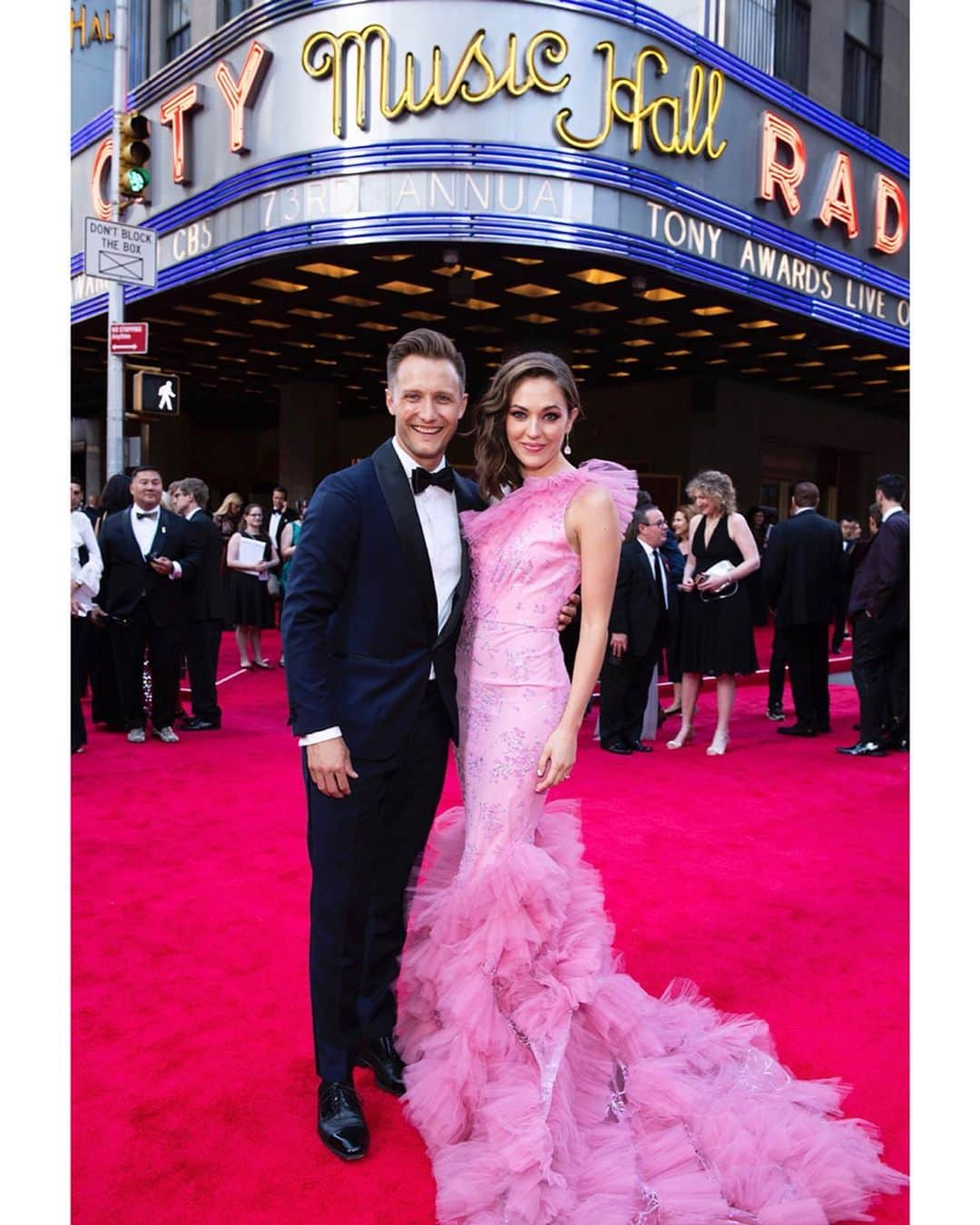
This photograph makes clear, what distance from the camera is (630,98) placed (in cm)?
1115

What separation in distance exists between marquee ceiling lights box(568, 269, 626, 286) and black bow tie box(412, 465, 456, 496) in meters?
10.2

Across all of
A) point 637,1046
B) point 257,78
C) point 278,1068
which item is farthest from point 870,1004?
point 257,78

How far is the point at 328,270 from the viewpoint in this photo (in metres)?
12.5

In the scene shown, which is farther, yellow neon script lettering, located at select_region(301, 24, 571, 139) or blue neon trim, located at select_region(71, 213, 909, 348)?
blue neon trim, located at select_region(71, 213, 909, 348)

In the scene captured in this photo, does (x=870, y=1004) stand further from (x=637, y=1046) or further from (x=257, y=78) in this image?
(x=257, y=78)

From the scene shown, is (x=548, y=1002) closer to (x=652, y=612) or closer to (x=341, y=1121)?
(x=341, y=1121)

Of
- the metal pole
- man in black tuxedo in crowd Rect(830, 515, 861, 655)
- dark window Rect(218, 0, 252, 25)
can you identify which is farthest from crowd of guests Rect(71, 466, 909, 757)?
dark window Rect(218, 0, 252, 25)

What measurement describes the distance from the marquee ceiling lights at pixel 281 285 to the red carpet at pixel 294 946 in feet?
26.7

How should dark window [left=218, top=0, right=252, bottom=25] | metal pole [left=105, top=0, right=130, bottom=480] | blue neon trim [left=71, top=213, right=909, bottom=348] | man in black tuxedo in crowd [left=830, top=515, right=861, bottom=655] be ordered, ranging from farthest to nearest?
dark window [left=218, top=0, right=252, bottom=25]
blue neon trim [left=71, top=213, right=909, bottom=348]
metal pole [left=105, top=0, right=130, bottom=480]
man in black tuxedo in crowd [left=830, top=515, right=861, bottom=655]

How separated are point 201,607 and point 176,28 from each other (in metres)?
13.3

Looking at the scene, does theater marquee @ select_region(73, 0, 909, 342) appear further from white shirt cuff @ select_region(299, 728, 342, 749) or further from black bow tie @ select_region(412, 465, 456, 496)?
white shirt cuff @ select_region(299, 728, 342, 749)

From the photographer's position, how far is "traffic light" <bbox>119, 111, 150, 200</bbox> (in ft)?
29.9

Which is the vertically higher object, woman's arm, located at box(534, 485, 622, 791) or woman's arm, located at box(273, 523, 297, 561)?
woman's arm, located at box(273, 523, 297, 561)

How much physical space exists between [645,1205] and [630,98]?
1128 centimetres
